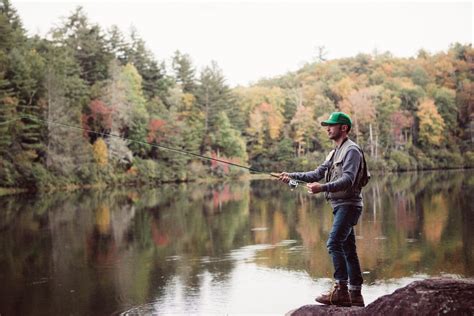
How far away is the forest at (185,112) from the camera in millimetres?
44625

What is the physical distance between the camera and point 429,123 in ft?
247

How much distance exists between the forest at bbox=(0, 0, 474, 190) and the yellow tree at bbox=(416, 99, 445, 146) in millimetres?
153

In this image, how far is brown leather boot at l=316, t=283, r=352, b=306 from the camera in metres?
5.86

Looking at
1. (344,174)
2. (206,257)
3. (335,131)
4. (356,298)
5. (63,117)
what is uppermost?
(63,117)

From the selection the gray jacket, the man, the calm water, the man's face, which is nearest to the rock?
the man

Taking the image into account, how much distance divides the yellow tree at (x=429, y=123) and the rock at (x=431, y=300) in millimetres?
74136

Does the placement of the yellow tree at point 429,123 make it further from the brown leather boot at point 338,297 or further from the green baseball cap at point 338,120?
the brown leather boot at point 338,297

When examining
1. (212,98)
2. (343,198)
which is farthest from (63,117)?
(343,198)

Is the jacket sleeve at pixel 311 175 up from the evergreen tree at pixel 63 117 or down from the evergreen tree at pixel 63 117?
down

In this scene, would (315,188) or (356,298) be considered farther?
(356,298)

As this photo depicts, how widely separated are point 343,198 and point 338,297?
3.23ft

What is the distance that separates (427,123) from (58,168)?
49.0 m

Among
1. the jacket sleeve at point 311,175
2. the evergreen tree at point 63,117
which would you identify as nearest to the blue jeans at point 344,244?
the jacket sleeve at point 311,175

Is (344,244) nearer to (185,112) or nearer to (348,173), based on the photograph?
(348,173)
